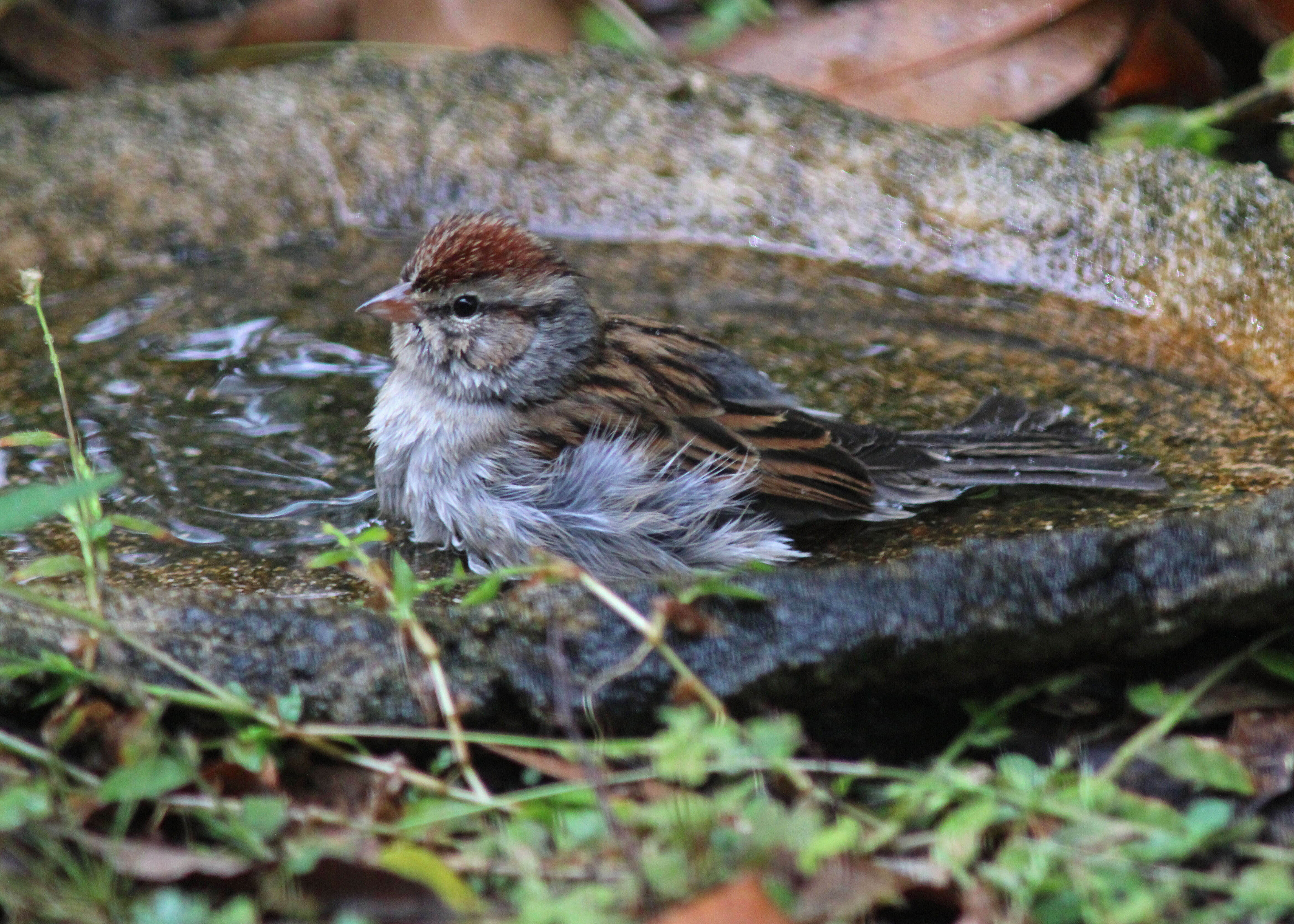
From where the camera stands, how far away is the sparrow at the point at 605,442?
11.5 ft

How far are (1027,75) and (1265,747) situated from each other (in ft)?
11.1

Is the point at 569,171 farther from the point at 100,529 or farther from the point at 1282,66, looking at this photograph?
the point at 100,529

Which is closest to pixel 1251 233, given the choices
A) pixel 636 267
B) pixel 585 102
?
pixel 636 267

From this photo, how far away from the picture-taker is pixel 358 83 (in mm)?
5199

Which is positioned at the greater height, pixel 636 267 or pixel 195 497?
pixel 636 267

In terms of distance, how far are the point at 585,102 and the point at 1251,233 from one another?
2294 mm

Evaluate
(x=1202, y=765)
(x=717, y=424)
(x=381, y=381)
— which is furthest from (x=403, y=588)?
(x=381, y=381)

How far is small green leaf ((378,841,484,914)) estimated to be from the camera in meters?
2.13

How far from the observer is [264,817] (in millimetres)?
2291

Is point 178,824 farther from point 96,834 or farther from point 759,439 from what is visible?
point 759,439

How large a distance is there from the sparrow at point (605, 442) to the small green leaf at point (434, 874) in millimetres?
1377

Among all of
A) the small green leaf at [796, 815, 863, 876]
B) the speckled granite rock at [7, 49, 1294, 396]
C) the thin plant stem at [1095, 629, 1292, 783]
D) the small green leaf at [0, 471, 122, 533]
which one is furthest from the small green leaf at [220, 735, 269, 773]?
the speckled granite rock at [7, 49, 1294, 396]

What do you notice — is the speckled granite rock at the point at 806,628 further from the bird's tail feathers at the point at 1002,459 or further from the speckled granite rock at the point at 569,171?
the speckled granite rock at the point at 569,171

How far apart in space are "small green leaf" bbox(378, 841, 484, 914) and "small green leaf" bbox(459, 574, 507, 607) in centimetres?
54
